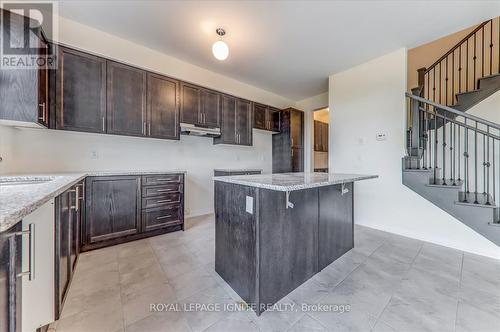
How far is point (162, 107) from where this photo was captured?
3119mm

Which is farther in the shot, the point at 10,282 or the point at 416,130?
the point at 416,130

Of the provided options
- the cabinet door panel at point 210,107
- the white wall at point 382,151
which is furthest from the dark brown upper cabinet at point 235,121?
the white wall at point 382,151

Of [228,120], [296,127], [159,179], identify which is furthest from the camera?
[296,127]

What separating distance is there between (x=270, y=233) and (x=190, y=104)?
276 centimetres

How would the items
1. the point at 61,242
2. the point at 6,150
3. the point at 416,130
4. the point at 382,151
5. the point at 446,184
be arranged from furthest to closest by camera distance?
1. the point at 382,151
2. the point at 416,130
3. the point at 446,184
4. the point at 6,150
5. the point at 61,242

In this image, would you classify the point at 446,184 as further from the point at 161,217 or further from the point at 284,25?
the point at 161,217

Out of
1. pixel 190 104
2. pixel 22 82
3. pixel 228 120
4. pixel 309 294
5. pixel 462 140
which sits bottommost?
pixel 309 294

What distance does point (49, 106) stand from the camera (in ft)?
7.47

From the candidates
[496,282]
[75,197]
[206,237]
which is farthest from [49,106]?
[496,282]

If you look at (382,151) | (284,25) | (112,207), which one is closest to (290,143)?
(382,151)

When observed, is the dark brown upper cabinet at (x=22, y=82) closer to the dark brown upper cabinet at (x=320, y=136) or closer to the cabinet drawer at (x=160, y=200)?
the cabinet drawer at (x=160, y=200)

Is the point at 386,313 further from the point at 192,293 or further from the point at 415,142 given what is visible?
the point at 415,142

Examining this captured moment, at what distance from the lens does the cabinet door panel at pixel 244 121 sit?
4137mm

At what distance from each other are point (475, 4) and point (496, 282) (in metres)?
2.94
